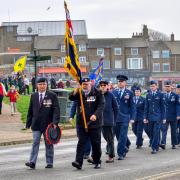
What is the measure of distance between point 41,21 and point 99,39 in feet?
74.6

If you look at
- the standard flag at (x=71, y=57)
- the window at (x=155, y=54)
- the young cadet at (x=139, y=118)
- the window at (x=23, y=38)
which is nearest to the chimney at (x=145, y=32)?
the window at (x=155, y=54)

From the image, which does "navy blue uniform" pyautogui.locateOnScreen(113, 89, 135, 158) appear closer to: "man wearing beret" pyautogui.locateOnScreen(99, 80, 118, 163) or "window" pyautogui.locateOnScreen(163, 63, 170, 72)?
"man wearing beret" pyautogui.locateOnScreen(99, 80, 118, 163)

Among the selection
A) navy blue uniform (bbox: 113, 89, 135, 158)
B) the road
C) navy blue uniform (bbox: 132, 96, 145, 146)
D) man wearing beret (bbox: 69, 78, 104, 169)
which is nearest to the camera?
the road

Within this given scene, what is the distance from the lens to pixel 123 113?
15.7 meters

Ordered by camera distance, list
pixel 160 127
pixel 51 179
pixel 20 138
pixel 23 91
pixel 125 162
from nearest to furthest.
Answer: pixel 51 179, pixel 125 162, pixel 160 127, pixel 20 138, pixel 23 91

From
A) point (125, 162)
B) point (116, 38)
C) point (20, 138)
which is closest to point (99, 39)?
point (116, 38)

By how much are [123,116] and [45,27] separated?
375 feet

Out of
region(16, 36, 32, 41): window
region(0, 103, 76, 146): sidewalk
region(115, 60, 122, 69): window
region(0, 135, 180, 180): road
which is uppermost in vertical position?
region(16, 36, 32, 41): window

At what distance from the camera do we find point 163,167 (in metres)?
13.5

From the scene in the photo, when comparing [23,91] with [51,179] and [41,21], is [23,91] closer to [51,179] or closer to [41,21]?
[51,179]

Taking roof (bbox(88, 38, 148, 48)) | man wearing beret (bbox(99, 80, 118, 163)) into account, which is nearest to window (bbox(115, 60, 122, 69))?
roof (bbox(88, 38, 148, 48))

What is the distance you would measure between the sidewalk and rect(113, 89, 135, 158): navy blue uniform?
5.92m

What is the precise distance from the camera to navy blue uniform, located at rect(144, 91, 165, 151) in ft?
56.7

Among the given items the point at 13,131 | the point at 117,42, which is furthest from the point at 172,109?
the point at 117,42
